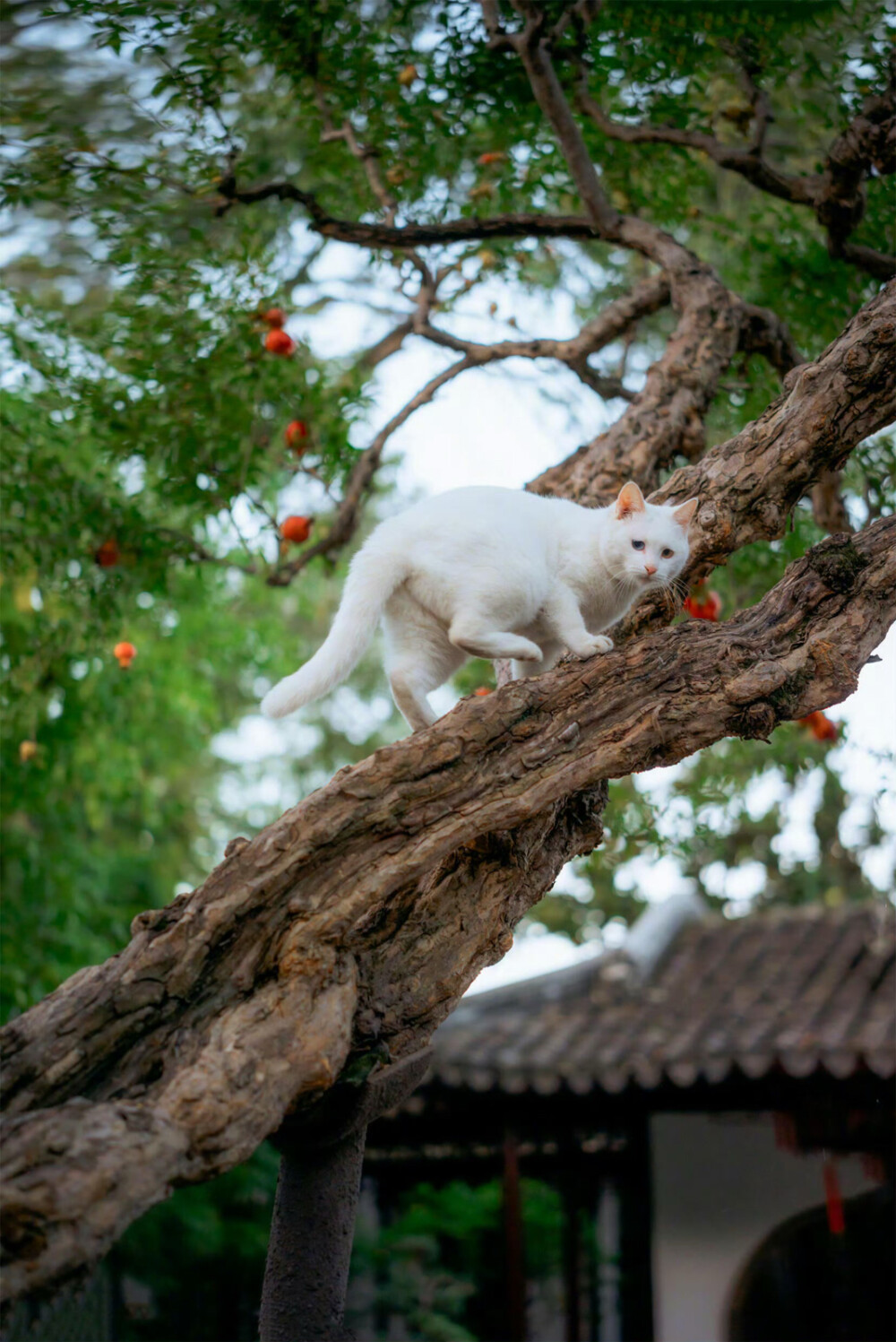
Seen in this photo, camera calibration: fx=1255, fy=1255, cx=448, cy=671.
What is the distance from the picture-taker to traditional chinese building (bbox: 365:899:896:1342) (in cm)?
671

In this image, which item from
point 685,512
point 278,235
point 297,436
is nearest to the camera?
point 685,512

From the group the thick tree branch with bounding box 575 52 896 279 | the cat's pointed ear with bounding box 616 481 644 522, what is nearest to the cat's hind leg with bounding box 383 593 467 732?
the cat's pointed ear with bounding box 616 481 644 522

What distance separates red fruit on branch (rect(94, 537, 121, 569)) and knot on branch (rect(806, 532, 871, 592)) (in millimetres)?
2865

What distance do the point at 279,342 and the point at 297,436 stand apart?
1.13 feet

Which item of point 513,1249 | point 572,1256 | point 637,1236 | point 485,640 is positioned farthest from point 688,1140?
point 485,640

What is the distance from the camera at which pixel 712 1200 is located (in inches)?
293

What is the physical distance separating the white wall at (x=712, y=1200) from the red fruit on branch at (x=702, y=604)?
394 centimetres

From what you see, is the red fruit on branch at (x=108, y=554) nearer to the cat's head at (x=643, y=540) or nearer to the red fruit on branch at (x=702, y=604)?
the red fruit on branch at (x=702, y=604)

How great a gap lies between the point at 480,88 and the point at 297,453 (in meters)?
1.51

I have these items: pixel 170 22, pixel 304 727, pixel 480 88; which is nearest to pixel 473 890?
pixel 170 22

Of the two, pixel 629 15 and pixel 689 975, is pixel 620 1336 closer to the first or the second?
pixel 689 975

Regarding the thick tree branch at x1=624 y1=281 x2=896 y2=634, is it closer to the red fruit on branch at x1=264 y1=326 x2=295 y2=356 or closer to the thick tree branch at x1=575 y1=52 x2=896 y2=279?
the thick tree branch at x1=575 y1=52 x2=896 y2=279

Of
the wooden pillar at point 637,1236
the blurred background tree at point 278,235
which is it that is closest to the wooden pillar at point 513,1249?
the wooden pillar at point 637,1236

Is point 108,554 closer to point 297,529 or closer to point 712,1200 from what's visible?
point 297,529
